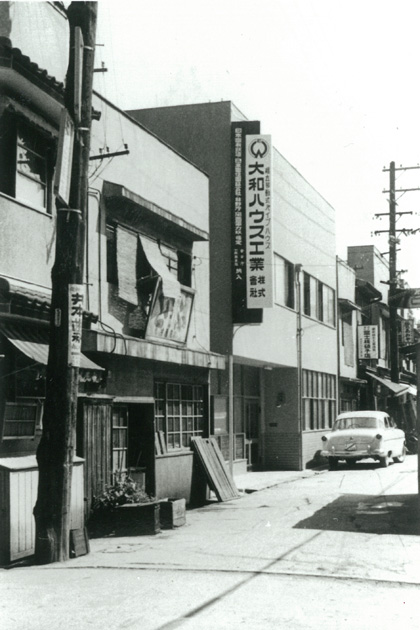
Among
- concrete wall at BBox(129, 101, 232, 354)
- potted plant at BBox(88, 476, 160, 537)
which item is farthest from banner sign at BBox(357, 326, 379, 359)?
potted plant at BBox(88, 476, 160, 537)

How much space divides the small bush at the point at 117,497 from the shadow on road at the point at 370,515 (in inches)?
92.4

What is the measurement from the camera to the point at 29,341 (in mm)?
10969

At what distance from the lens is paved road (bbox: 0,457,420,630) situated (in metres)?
7.13

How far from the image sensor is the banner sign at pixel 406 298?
34062 mm

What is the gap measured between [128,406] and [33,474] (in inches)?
190

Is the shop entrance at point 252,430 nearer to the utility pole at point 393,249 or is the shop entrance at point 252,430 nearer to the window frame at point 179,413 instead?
the window frame at point 179,413

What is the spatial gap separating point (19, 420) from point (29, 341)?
3.52 feet

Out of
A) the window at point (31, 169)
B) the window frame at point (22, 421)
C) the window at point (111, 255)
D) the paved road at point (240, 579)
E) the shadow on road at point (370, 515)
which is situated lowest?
the shadow on road at point (370, 515)

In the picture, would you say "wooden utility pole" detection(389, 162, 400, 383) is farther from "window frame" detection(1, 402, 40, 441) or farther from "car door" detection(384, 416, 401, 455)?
"window frame" detection(1, 402, 40, 441)

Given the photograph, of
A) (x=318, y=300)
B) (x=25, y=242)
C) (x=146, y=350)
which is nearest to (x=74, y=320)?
(x=25, y=242)

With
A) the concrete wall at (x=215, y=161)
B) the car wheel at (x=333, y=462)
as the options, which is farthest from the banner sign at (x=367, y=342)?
the concrete wall at (x=215, y=161)

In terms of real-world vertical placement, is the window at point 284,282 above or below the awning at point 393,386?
above

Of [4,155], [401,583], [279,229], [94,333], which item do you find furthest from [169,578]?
[279,229]

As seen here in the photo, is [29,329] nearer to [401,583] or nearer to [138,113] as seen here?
[401,583]
